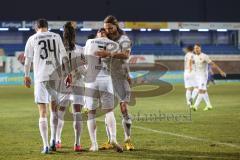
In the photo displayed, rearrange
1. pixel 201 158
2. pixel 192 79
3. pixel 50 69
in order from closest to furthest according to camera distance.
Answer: pixel 201 158
pixel 50 69
pixel 192 79

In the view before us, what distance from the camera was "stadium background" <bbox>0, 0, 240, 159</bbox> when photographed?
1045 centimetres

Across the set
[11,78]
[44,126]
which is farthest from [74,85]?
[11,78]

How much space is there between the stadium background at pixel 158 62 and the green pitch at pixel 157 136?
17mm

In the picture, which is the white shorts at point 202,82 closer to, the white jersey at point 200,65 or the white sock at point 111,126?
the white jersey at point 200,65

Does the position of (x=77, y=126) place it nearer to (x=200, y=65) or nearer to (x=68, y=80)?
(x=68, y=80)

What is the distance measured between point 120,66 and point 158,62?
40.7 metres

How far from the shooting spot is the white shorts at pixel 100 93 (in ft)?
31.7

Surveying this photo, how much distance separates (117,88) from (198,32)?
54.5m

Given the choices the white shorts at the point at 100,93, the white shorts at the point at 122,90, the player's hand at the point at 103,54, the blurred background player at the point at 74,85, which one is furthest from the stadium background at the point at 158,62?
the player's hand at the point at 103,54

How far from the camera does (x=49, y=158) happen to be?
9.04 m
